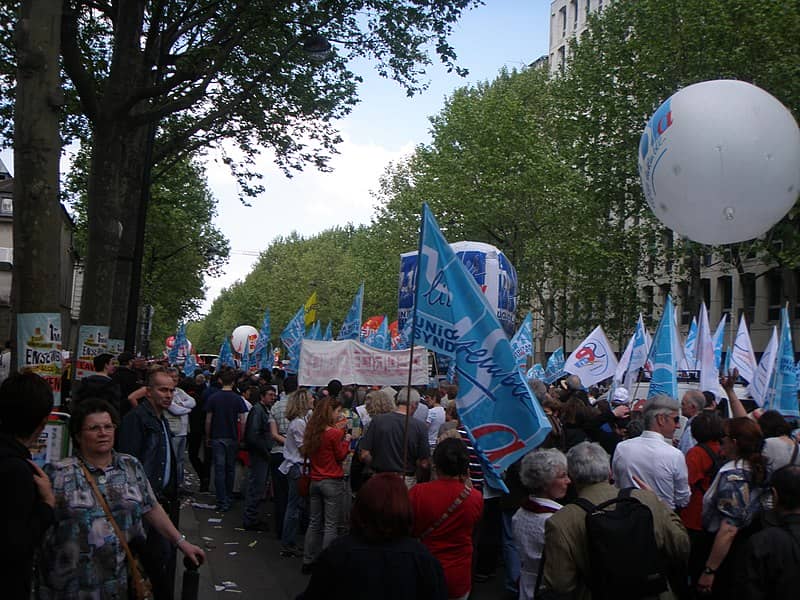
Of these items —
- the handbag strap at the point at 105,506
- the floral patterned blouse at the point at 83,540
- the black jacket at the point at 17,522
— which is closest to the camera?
the black jacket at the point at 17,522

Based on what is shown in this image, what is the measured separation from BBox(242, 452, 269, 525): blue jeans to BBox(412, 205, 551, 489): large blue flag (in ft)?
22.2

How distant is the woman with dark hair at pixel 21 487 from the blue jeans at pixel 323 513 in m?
5.37

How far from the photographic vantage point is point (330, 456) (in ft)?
31.1

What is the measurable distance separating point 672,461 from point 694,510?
633 millimetres

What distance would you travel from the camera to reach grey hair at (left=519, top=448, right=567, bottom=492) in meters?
5.73

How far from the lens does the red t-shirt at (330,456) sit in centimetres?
944

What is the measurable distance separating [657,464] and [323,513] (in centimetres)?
406

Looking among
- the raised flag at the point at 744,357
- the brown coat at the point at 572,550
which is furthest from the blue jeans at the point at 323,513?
the raised flag at the point at 744,357

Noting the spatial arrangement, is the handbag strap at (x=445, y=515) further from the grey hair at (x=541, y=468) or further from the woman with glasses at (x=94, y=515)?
the woman with glasses at (x=94, y=515)

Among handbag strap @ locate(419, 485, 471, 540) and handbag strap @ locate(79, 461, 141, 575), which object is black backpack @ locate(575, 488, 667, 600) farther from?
handbag strap @ locate(79, 461, 141, 575)

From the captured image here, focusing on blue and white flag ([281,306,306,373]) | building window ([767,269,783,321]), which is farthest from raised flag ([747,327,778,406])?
building window ([767,269,783,321])

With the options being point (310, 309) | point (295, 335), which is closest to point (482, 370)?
point (295, 335)

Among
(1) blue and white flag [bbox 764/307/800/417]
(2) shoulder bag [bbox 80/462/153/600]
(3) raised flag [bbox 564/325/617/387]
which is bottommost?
(2) shoulder bag [bbox 80/462/153/600]

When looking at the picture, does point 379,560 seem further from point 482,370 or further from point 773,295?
point 773,295
